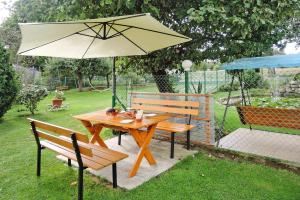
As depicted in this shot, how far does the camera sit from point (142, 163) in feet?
15.3

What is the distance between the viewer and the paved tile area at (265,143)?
5002mm

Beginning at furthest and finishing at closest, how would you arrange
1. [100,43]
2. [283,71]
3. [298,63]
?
1. [283,71]
2. [100,43]
3. [298,63]

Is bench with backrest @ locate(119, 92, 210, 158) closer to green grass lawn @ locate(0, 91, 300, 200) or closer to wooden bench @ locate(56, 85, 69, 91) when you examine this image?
green grass lawn @ locate(0, 91, 300, 200)

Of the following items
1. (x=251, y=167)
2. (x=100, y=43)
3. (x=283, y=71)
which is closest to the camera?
(x=251, y=167)

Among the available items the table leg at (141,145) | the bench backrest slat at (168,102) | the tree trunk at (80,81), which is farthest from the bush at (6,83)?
the tree trunk at (80,81)

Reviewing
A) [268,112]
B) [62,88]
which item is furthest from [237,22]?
[62,88]

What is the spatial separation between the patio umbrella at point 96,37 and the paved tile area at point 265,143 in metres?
2.58

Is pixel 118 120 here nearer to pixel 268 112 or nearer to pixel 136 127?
pixel 136 127

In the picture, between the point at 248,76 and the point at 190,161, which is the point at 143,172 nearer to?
the point at 190,161

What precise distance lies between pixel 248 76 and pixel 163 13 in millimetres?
11606

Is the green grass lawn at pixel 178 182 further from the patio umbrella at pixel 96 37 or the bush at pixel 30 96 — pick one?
the bush at pixel 30 96


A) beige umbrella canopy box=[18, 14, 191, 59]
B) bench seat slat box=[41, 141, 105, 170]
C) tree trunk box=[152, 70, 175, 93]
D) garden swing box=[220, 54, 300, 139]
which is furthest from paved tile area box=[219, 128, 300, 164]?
bench seat slat box=[41, 141, 105, 170]

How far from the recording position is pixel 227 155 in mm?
5082

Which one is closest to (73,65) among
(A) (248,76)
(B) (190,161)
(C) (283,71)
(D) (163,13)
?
(A) (248,76)
